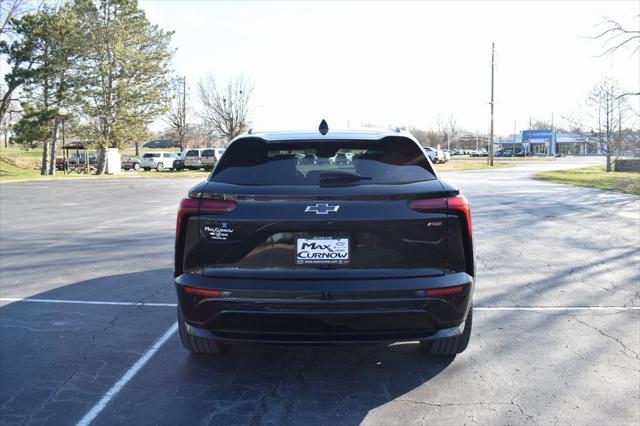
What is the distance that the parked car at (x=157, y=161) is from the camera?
4747cm

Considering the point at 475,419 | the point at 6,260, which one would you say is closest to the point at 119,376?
the point at 475,419

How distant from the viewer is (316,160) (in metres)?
3.83

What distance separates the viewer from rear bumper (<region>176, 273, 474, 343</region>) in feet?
10.3

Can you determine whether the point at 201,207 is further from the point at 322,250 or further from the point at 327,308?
the point at 327,308

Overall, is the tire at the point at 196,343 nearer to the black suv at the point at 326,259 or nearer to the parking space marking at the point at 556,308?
the black suv at the point at 326,259

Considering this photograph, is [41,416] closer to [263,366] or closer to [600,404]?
[263,366]

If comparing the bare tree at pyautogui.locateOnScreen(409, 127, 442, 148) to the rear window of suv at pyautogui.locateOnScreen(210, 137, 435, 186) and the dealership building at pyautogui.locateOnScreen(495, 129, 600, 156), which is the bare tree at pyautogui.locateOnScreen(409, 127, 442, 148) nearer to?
the dealership building at pyautogui.locateOnScreen(495, 129, 600, 156)

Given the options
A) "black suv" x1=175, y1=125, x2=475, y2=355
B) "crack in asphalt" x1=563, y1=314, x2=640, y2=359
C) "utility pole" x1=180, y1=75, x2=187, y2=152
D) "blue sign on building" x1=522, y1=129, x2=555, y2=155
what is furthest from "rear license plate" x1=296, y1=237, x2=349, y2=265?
"blue sign on building" x1=522, y1=129, x2=555, y2=155

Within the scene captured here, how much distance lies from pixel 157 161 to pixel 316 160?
46.4 meters

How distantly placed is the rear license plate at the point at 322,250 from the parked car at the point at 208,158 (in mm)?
39059

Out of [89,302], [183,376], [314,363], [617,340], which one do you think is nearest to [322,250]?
[314,363]

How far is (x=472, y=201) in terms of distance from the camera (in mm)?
16297

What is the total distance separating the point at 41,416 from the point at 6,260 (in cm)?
552

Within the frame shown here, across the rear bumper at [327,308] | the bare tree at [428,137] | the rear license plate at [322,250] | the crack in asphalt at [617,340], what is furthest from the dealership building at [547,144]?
the rear license plate at [322,250]
